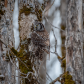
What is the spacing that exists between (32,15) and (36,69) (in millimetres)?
1085

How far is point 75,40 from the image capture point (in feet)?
9.89

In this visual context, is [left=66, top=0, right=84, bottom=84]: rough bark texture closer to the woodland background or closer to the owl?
the woodland background

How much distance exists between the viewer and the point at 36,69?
256 centimetres

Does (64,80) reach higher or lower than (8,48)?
lower

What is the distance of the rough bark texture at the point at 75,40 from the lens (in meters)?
2.98

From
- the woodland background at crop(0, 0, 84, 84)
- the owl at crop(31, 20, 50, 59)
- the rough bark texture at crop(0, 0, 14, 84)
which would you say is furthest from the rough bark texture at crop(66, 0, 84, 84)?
the rough bark texture at crop(0, 0, 14, 84)

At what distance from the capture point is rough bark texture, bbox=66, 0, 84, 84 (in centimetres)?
298

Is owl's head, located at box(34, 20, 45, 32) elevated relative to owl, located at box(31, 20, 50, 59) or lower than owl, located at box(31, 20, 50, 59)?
elevated

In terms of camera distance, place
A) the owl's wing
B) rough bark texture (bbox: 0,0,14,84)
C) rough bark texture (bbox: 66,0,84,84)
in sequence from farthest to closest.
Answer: rough bark texture (bbox: 66,0,84,84) < the owl's wing < rough bark texture (bbox: 0,0,14,84)

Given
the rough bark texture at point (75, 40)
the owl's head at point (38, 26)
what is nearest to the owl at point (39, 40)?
the owl's head at point (38, 26)

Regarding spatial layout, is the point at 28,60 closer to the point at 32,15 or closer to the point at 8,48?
the point at 8,48

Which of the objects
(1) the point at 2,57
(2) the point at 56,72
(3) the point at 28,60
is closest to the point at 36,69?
(3) the point at 28,60

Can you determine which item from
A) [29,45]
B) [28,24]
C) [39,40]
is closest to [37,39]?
[39,40]

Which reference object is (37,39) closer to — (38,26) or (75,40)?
(38,26)
